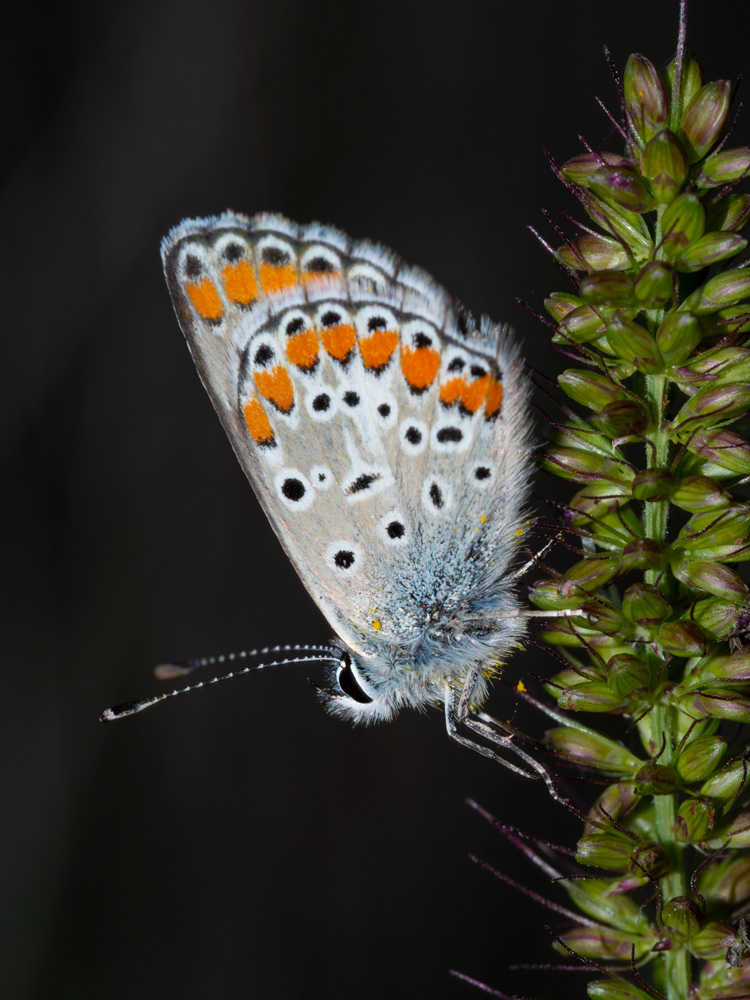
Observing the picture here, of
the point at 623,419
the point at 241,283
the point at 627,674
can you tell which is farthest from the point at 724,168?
the point at 241,283

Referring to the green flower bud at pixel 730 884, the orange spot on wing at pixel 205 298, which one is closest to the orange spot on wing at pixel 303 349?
the orange spot on wing at pixel 205 298

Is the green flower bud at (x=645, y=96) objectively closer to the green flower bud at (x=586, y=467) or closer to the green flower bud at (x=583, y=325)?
the green flower bud at (x=583, y=325)

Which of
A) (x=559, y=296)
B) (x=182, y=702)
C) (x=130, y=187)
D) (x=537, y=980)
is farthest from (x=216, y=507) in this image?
(x=559, y=296)

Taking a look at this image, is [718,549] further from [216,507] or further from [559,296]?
[216,507]

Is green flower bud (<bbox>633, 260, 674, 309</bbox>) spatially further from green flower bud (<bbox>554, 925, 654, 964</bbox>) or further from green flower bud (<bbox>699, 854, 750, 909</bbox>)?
green flower bud (<bbox>554, 925, 654, 964</bbox>)

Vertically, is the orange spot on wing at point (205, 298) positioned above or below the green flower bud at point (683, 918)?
above

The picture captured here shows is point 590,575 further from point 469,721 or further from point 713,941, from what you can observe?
point 469,721

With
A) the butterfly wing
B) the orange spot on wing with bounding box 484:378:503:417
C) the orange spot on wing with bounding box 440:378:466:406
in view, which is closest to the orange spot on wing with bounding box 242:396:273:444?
the butterfly wing

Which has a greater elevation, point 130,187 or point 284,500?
point 130,187
